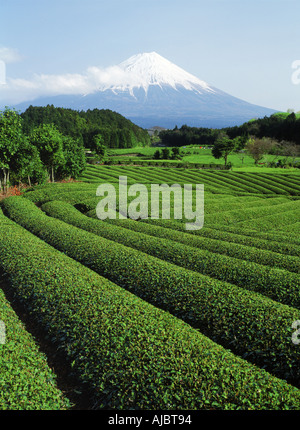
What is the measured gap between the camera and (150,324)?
27.8 feet

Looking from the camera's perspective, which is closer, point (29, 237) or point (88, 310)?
point (88, 310)

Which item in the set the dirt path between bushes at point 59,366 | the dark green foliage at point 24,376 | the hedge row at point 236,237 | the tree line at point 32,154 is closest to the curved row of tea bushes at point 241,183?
the tree line at point 32,154

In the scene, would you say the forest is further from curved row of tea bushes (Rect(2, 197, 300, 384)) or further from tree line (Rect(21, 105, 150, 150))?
curved row of tea bushes (Rect(2, 197, 300, 384))

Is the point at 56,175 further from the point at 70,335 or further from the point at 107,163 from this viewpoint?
the point at 70,335

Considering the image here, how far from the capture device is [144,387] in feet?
21.2

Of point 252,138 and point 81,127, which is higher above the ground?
point 81,127

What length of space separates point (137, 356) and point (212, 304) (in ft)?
11.4

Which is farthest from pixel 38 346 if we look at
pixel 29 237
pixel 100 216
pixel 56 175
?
pixel 56 175

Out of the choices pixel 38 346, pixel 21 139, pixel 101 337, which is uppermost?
pixel 21 139

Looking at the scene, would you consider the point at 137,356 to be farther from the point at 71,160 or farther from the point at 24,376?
the point at 71,160

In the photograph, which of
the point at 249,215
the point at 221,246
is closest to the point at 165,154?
the point at 249,215

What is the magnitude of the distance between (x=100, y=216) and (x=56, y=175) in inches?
1084

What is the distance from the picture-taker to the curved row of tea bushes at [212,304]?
798 centimetres
